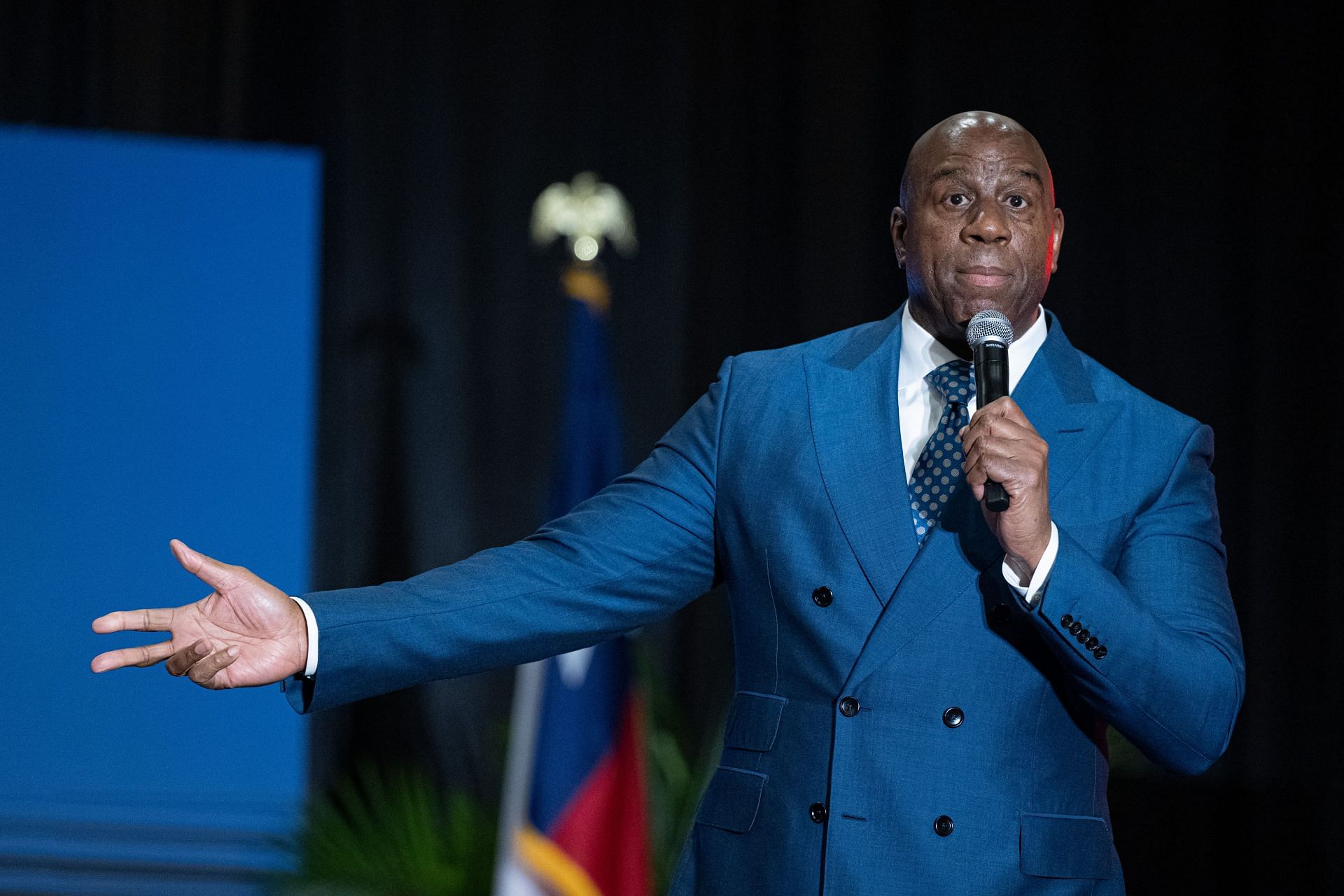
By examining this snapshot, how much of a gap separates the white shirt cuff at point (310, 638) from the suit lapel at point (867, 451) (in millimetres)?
513

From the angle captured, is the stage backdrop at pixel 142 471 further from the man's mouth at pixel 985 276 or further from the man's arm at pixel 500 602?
the man's mouth at pixel 985 276

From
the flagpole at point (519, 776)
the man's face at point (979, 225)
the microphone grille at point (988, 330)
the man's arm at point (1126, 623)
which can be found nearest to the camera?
the man's arm at point (1126, 623)

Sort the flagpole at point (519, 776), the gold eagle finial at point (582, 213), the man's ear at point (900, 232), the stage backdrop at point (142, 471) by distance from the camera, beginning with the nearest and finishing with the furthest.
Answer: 1. the man's ear at point (900, 232)
2. the flagpole at point (519, 776)
3. the gold eagle finial at point (582, 213)
4. the stage backdrop at point (142, 471)

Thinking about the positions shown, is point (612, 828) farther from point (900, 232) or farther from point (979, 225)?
point (979, 225)

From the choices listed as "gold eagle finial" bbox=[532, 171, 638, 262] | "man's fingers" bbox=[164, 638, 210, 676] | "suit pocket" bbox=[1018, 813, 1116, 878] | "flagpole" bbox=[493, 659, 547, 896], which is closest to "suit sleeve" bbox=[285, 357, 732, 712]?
"man's fingers" bbox=[164, 638, 210, 676]

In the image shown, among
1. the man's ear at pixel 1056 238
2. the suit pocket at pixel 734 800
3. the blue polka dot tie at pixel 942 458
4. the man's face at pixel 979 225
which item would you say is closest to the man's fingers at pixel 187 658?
the suit pocket at pixel 734 800

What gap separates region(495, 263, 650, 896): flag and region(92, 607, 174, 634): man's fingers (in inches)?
72.9

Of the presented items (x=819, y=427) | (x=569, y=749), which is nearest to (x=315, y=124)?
(x=569, y=749)

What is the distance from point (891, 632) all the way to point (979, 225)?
422 mm

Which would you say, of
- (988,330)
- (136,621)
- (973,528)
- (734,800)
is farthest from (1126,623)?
(136,621)

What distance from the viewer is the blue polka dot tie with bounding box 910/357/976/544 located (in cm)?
139

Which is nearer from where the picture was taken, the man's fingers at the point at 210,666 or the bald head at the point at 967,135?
the man's fingers at the point at 210,666

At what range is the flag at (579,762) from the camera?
9.82 feet

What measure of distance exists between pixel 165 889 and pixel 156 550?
865mm
